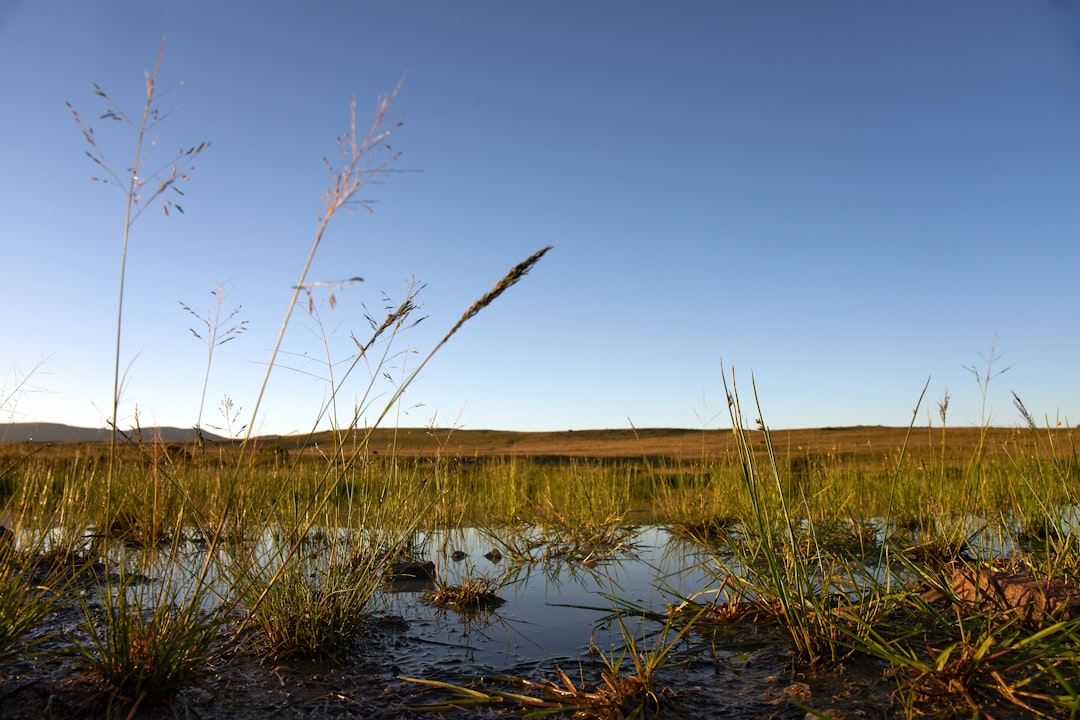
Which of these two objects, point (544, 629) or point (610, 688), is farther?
point (544, 629)

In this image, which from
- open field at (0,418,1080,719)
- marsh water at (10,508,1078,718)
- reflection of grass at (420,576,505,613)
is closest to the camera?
open field at (0,418,1080,719)

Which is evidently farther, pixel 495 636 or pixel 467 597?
pixel 467 597

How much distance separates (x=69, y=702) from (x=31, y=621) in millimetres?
379

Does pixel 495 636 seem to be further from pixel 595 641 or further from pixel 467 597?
pixel 467 597

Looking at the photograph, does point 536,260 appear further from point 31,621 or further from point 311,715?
point 31,621

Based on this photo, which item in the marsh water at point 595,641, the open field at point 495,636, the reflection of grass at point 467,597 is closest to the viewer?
the open field at point 495,636

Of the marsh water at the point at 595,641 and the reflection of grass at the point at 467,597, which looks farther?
the reflection of grass at the point at 467,597

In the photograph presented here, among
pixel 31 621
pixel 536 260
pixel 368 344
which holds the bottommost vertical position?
pixel 31 621

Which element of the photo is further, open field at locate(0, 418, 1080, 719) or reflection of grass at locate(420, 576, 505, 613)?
reflection of grass at locate(420, 576, 505, 613)

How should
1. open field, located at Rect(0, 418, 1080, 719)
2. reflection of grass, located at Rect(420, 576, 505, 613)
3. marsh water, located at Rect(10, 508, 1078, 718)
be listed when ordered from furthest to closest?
1. reflection of grass, located at Rect(420, 576, 505, 613)
2. marsh water, located at Rect(10, 508, 1078, 718)
3. open field, located at Rect(0, 418, 1080, 719)

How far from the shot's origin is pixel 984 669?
1.89 meters

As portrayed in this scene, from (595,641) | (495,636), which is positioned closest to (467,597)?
(495,636)

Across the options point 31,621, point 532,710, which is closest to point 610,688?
point 532,710

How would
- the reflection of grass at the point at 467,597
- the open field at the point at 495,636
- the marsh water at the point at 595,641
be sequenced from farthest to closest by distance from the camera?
1. the reflection of grass at the point at 467,597
2. the marsh water at the point at 595,641
3. the open field at the point at 495,636
